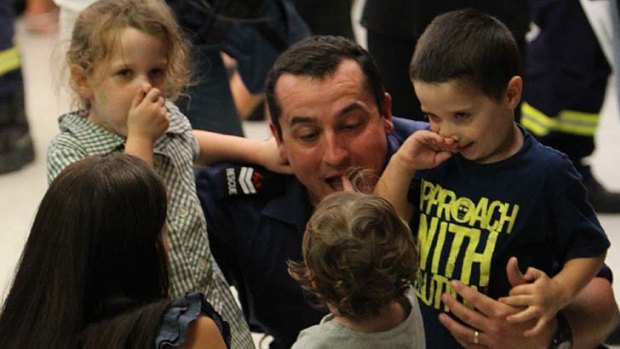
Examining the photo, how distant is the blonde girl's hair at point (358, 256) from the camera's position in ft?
6.70

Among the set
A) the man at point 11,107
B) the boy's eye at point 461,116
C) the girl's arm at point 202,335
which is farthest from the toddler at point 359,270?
the man at point 11,107

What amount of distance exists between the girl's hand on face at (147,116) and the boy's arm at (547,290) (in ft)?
2.25

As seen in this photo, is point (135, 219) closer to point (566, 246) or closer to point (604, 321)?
point (566, 246)

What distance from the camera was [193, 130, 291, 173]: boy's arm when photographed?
8.93 feet

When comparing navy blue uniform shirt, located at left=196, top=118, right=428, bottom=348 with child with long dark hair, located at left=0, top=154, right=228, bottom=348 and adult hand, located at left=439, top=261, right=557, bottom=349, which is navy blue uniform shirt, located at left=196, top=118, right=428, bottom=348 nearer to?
adult hand, located at left=439, top=261, right=557, bottom=349

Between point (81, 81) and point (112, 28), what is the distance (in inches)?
4.7

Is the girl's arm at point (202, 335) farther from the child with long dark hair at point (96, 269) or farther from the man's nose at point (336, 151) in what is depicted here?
the man's nose at point (336, 151)

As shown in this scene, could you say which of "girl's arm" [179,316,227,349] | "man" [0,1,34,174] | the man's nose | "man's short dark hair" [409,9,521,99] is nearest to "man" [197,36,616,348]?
the man's nose

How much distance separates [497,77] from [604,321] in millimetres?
552

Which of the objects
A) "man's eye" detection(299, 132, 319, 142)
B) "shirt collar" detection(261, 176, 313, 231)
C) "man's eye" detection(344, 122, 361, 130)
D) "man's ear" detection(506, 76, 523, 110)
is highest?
"man's ear" detection(506, 76, 523, 110)

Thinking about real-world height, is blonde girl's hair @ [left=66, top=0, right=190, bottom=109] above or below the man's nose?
above

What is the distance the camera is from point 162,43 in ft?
8.30

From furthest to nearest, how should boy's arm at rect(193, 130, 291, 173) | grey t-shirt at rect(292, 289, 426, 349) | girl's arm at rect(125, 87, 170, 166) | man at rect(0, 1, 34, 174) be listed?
man at rect(0, 1, 34, 174) < boy's arm at rect(193, 130, 291, 173) < girl's arm at rect(125, 87, 170, 166) < grey t-shirt at rect(292, 289, 426, 349)

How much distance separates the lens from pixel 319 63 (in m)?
2.61
